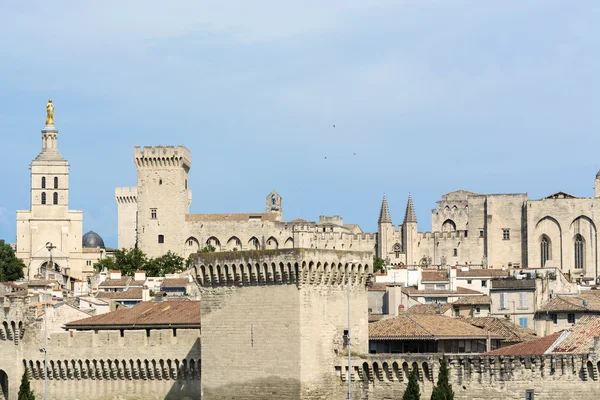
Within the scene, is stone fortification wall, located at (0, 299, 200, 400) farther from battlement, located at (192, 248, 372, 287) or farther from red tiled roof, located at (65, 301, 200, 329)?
battlement, located at (192, 248, 372, 287)

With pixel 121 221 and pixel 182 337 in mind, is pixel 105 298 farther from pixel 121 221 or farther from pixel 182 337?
pixel 121 221

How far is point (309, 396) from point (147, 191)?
319ft

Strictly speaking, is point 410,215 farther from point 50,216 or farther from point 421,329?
point 421,329

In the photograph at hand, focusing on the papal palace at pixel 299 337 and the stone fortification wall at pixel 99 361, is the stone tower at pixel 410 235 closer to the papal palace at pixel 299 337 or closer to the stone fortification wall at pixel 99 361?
the papal palace at pixel 299 337

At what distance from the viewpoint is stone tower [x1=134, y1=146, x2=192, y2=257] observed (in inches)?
5871

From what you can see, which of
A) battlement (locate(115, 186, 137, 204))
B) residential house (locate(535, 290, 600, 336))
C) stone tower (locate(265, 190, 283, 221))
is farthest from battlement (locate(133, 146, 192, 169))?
residential house (locate(535, 290, 600, 336))

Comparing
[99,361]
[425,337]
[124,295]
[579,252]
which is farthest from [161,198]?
[425,337]

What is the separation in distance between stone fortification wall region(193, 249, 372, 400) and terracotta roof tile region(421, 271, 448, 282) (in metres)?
49.8

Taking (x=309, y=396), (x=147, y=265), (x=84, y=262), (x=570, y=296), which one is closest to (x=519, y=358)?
(x=309, y=396)

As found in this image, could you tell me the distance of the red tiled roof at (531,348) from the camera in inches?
2260

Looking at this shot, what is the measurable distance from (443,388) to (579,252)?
9346cm

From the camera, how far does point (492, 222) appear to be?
14925 cm

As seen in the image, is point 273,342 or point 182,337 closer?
point 273,342

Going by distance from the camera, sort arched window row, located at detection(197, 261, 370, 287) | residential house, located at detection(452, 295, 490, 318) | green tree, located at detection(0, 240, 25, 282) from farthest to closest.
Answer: green tree, located at detection(0, 240, 25, 282) < residential house, located at detection(452, 295, 490, 318) < arched window row, located at detection(197, 261, 370, 287)
